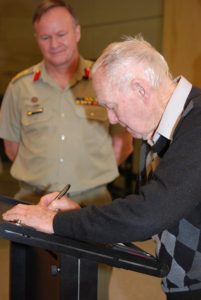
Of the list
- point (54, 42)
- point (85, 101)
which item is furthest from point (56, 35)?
point (85, 101)

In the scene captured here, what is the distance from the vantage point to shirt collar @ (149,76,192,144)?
121cm

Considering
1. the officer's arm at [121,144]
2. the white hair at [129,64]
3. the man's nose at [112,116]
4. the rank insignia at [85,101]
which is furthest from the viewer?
the officer's arm at [121,144]

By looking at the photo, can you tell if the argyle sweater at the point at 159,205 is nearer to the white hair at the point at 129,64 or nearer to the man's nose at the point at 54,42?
the white hair at the point at 129,64

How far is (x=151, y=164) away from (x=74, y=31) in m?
1.08

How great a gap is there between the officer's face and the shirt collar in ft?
3.35

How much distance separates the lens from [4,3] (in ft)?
16.5

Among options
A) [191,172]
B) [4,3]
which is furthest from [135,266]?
[4,3]

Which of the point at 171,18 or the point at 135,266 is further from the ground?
the point at 171,18

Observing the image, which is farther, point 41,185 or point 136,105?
point 41,185

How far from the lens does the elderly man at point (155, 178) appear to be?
3.52ft

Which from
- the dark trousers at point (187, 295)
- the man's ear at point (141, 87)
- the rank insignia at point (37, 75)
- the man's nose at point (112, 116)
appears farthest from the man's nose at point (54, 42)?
the dark trousers at point (187, 295)

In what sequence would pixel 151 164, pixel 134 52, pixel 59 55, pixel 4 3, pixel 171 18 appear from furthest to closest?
pixel 4 3 < pixel 171 18 < pixel 59 55 < pixel 151 164 < pixel 134 52

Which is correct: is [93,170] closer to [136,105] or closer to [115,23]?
[136,105]

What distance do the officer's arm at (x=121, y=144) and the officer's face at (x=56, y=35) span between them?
514mm
